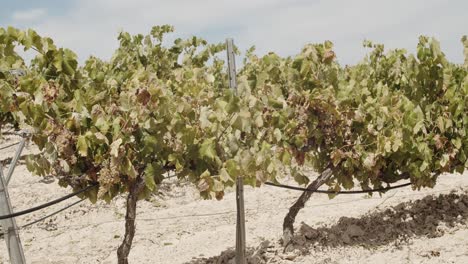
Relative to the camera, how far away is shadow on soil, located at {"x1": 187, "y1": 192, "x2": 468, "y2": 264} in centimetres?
580

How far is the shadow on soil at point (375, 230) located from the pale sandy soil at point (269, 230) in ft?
0.04

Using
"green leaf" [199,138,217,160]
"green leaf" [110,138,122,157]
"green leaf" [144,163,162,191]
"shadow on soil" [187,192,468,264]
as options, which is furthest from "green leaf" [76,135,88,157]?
"shadow on soil" [187,192,468,264]

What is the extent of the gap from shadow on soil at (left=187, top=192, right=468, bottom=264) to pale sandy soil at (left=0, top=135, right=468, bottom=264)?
0.01 metres

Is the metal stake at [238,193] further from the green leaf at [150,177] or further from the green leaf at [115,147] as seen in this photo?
the green leaf at [115,147]

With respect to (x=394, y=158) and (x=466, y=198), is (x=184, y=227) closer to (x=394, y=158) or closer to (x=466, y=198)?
(x=394, y=158)

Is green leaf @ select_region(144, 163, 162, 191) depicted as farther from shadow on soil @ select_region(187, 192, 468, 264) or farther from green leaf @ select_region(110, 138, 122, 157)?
shadow on soil @ select_region(187, 192, 468, 264)

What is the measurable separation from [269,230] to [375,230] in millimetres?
1244

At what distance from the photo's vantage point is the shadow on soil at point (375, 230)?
19.0 ft

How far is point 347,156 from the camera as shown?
17.9 feet

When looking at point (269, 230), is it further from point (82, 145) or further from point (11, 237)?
point (82, 145)

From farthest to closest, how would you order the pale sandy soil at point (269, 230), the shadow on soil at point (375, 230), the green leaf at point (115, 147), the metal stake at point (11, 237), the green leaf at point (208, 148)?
the shadow on soil at point (375, 230)
the pale sandy soil at point (269, 230)
the metal stake at point (11, 237)
the green leaf at point (208, 148)
the green leaf at point (115, 147)

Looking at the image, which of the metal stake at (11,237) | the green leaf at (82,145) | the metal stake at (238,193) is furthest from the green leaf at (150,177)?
the metal stake at (11,237)

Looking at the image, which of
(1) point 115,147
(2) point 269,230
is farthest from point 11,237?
(2) point 269,230

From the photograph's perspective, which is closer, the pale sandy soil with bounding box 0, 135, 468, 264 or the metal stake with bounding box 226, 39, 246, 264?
the metal stake with bounding box 226, 39, 246, 264
